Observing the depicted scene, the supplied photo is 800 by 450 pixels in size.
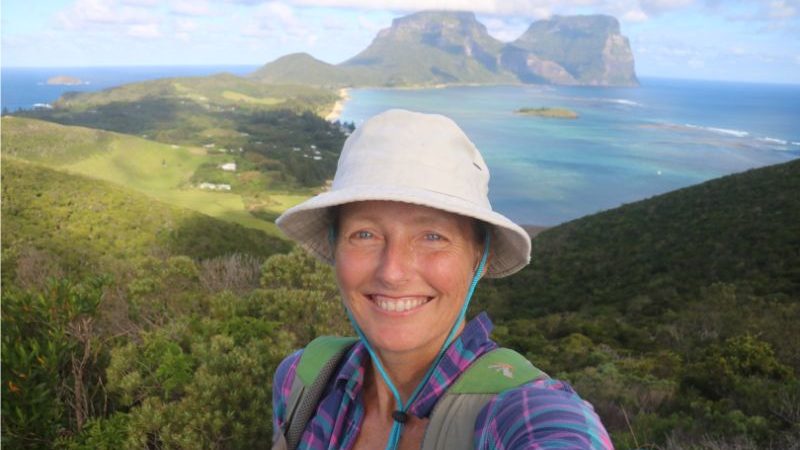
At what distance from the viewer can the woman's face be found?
1312 mm

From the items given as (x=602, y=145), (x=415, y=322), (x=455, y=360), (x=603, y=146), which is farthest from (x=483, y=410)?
(x=602, y=145)

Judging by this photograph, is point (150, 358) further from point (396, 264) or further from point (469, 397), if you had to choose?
point (469, 397)

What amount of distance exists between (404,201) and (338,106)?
5247 inches

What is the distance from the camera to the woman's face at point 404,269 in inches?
51.7

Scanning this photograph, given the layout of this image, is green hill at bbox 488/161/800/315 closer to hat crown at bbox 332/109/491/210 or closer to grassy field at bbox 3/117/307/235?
hat crown at bbox 332/109/491/210

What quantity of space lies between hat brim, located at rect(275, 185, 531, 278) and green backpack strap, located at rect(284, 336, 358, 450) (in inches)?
10.8

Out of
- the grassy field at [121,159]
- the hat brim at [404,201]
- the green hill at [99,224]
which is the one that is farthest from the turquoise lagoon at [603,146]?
the hat brim at [404,201]

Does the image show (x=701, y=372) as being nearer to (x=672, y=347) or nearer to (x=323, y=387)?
(x=672, y=347)

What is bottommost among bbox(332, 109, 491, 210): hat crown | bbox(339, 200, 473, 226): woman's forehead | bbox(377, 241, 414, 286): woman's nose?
bbox(377, 241, 414, 286): woman's nose

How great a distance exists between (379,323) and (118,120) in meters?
105

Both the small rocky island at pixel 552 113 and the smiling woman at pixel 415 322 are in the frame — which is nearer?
the smiling woman at pixel 415 322

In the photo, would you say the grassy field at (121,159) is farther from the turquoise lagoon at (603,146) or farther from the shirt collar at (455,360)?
the shirt collar at (455,360)

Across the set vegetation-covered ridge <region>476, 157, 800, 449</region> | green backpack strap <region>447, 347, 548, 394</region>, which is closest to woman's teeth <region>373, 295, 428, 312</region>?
green backpack strap <region>447, 347, 548, 394</region>

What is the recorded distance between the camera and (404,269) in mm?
1322
